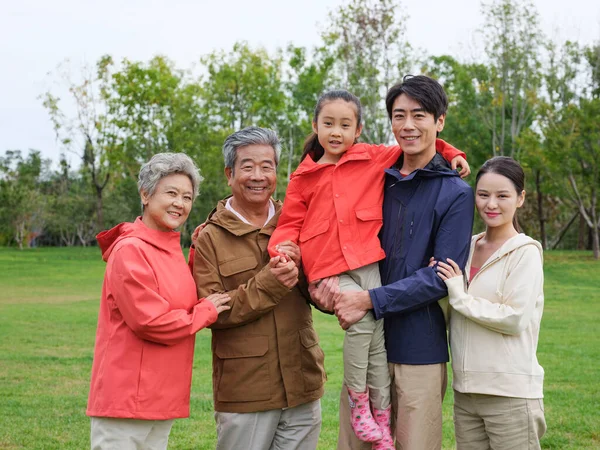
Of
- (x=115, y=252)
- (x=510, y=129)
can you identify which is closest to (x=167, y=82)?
(x=510, y=129)

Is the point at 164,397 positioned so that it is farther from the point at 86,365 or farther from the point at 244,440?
the point at 86,365

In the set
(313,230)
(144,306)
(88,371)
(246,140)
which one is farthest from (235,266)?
(88,371)

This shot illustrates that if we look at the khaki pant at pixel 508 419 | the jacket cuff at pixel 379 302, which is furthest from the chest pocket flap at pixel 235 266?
the khaki pant at pixel 508 419

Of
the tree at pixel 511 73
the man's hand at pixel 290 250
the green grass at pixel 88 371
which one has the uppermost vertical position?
the tree at pixel 511 73

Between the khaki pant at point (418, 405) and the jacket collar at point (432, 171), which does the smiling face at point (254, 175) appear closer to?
the jacket collar at point (432, 171)

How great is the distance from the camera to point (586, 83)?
31.5m

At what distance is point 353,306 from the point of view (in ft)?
11.6

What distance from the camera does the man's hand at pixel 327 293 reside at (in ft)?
11.9

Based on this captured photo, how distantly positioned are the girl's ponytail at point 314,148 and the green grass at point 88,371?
123 inches

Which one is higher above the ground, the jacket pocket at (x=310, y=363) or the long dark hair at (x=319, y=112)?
the long dark hair at (x=319, y=112)

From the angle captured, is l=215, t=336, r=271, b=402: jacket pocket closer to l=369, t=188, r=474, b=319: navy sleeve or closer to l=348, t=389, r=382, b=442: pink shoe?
l=348, t=389, r=382, b=442: pink shoe

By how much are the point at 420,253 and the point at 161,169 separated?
1.42m

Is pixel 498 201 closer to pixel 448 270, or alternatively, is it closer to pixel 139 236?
pixel 448 270

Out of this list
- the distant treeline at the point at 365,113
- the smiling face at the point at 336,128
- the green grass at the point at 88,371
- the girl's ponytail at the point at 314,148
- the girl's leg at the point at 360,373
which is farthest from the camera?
the distant treeline at the point at 365,113
